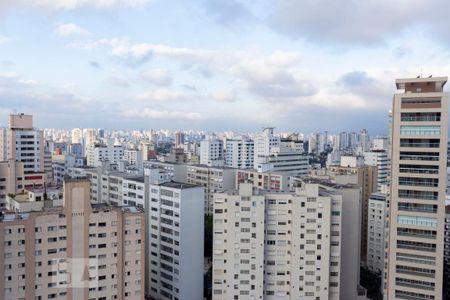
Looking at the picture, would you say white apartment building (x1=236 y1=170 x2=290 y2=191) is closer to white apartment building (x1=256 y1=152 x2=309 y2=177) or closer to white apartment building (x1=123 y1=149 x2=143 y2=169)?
white apartment building (x1=256 y1=152 x2=309 y2=177)

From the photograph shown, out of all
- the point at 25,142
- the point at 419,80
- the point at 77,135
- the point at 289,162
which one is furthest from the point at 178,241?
the point at 77,135

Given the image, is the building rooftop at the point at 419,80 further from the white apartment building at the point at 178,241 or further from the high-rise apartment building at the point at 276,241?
the white apartment building at the point at 178,241

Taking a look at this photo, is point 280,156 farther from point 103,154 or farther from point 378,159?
point 103,154

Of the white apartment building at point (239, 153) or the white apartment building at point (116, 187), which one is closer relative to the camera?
the white apartment building at point (116, 187)

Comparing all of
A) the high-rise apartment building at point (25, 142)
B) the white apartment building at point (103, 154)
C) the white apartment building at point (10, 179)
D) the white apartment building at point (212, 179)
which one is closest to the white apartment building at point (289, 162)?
the white apartment building at point (212, 179)

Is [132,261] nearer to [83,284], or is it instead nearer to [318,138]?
[83,284]

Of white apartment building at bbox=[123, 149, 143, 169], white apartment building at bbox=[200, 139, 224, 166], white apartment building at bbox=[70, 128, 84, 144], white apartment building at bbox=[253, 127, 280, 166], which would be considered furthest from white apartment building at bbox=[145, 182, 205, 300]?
white apartment building at bbox=[70, 128, 84, 144]
